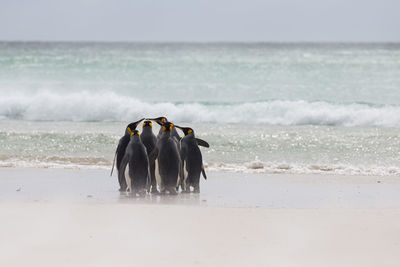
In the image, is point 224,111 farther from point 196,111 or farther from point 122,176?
point 122,176

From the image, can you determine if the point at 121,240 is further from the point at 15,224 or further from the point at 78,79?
the point at 78,79

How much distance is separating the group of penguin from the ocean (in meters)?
1.18

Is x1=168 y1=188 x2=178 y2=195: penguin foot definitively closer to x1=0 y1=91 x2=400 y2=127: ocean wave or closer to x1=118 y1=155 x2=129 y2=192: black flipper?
x1=118 y1=155 x2=129 y2=192: black flipper

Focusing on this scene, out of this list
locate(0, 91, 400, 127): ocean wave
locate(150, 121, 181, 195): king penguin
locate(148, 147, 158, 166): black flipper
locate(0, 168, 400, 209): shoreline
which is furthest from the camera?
locate(0, 91, 400, 127): ocean wave

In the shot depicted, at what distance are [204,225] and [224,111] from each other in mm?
10142

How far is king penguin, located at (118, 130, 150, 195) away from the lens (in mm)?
5035

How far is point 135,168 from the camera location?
5051 mm

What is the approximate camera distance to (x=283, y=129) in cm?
1020

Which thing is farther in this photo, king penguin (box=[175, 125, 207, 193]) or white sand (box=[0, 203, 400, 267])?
king penguin (box=[175, 125, 207, 193])

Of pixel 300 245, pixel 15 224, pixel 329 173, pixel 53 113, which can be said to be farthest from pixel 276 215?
pixel 53 113

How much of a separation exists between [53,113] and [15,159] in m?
6.65

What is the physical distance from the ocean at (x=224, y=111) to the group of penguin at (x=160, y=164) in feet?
3.86

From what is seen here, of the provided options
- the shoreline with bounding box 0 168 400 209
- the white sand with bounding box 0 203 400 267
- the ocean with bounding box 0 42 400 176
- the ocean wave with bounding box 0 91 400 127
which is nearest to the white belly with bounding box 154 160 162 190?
the shoreline with bounding box 0 168 400 209

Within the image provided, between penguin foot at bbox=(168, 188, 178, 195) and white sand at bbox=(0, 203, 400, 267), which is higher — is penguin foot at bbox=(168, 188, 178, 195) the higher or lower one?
the lower one
